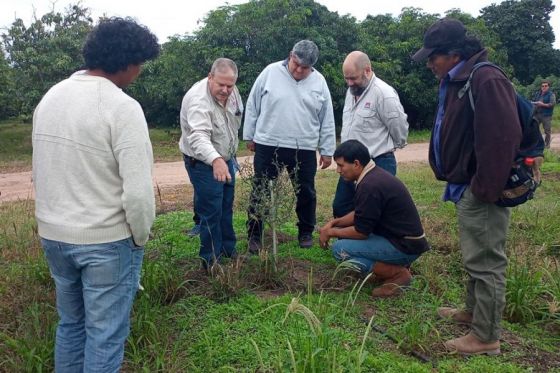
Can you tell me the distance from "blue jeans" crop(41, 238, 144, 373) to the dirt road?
526 cm

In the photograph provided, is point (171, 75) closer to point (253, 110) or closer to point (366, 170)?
point (253, 110)

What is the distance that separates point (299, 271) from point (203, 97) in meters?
1.56

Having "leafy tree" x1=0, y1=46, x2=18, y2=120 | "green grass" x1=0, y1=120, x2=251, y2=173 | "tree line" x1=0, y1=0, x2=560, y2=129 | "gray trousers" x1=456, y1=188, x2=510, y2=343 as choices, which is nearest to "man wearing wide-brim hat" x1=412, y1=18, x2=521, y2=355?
"gray trousers" x1=456, y1=188, x2=510, y2=343

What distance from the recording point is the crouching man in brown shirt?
3.80 meters

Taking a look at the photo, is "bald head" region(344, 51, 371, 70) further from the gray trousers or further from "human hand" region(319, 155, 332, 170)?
the gray trousers

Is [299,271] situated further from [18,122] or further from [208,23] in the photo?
[18,122]

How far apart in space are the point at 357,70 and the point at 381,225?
138 centimetres

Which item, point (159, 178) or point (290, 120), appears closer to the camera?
point (290, 120)

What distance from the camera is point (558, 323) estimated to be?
3.48 m

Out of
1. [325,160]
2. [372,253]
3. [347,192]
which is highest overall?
[325,160]

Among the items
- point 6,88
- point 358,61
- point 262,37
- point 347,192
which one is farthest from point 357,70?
point 6,88

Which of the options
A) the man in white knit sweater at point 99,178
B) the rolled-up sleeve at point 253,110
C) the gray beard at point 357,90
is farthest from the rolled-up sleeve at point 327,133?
the man in white knit sweater at point 99,178

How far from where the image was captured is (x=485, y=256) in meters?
2.99

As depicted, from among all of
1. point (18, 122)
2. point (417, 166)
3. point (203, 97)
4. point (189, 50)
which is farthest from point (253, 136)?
point (18, 122)
